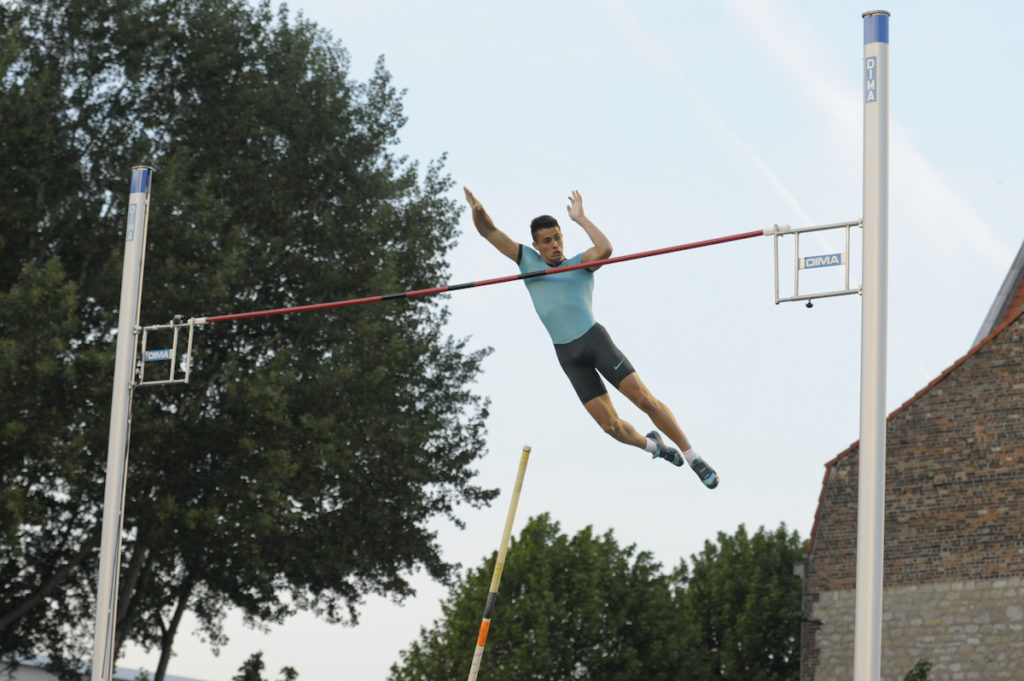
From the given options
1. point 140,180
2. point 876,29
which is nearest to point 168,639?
point 140,180

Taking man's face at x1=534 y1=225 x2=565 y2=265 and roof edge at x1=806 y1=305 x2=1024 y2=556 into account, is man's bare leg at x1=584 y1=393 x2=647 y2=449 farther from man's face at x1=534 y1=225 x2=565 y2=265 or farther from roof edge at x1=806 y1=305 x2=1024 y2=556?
roof edge at x1=806 y1=305 x2=1024 y2=556

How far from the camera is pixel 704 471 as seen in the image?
10.5m

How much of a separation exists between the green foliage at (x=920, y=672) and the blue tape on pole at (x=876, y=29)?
13.9 m

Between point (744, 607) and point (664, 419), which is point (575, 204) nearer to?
point (664, 419)

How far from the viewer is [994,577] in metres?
23.0

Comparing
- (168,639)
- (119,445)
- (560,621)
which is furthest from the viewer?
(560,621)

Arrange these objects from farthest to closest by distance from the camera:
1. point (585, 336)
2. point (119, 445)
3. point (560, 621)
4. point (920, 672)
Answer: point (560, 621)
point (920, 672)
point (119, 445)
point (585, 336)

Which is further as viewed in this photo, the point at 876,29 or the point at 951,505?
the point at 951,505

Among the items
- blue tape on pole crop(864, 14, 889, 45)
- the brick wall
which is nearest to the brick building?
the brick wall

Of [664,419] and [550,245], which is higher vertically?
[550,245]

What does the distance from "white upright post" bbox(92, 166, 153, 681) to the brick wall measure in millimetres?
14089

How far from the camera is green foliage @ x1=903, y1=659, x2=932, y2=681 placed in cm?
2205

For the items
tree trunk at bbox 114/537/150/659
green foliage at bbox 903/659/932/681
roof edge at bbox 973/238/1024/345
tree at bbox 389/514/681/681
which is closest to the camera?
green foliage at bbox 903/659/932/681

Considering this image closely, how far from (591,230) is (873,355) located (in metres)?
2.15
